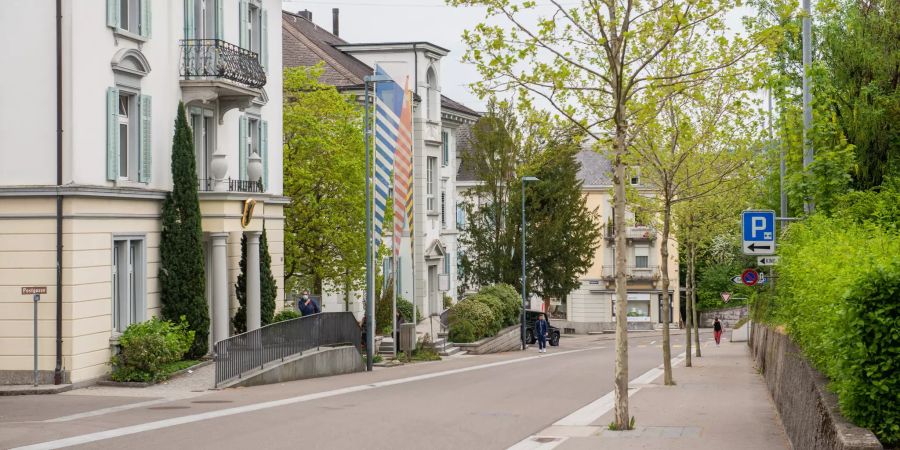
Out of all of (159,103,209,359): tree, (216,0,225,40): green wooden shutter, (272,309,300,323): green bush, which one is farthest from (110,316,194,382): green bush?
(216,0,225,40): green wooden shutter

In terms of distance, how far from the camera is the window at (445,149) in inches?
2447

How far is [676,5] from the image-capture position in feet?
54.2

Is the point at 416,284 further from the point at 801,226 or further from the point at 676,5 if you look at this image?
the point at 676,5

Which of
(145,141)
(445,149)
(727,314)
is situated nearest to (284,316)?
(145,141)

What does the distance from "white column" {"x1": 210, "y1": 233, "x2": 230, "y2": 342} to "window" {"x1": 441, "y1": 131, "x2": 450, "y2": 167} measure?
1338 inches

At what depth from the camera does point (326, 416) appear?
18.8 metres

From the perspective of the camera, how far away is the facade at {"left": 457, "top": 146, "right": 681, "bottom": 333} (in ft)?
298

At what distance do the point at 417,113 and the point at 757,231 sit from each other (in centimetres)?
3199

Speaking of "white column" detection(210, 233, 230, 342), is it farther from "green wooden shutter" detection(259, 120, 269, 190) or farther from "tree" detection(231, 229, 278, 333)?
"green wooden shutter" detection(259, 120, 269, 190)

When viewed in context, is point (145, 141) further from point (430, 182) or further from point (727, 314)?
point (727, 314)

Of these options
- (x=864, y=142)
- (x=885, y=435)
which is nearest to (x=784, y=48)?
(x=864, y=142)

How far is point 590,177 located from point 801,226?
69339 mm

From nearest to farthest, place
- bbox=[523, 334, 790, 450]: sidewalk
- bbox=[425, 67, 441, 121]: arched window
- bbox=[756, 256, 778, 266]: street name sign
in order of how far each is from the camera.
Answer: bbox=[523, 334, 790, 450]: sidewalk
bbox=[756, 256, 778, 266]: street name sign
bbox=[425, 67, 441, 121]: arched window

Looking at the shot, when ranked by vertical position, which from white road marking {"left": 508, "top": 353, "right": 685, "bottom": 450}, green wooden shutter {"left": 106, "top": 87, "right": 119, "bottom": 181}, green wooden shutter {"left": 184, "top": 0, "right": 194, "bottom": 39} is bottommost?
white road marking {"left": 508, "top": 353, "right": 685, "bottom": 450}
